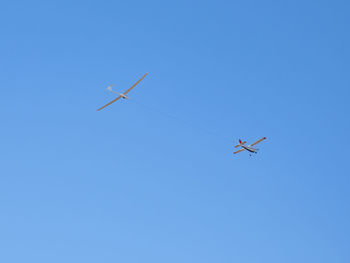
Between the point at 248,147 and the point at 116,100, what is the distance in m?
43.1

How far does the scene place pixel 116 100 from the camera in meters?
173

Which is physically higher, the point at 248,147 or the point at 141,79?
the point at 141,79

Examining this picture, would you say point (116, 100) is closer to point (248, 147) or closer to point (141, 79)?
point (141, 79)

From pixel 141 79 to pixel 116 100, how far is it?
10195mm

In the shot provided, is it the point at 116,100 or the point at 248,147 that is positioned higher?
the point at 116,100

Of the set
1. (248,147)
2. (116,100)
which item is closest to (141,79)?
(116,100)

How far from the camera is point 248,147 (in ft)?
562

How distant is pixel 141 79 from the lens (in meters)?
172

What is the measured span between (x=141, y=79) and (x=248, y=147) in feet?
127
